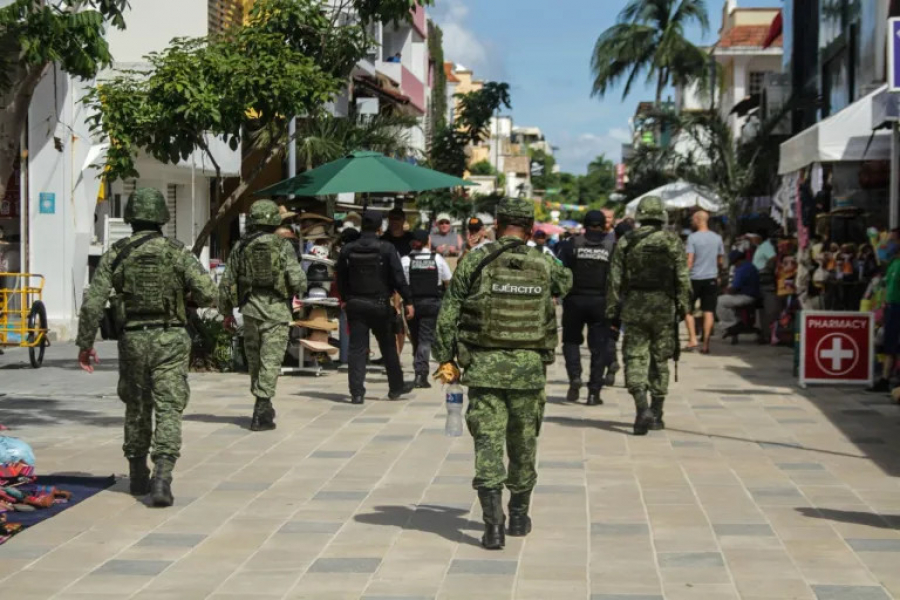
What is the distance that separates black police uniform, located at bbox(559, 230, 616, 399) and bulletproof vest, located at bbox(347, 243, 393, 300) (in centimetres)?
175

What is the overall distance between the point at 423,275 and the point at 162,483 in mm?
7591

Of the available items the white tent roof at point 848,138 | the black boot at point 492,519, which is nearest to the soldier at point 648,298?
the black boot at point 492,519

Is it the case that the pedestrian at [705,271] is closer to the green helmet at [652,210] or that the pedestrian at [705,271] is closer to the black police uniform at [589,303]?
the black police uniform at [589,303]

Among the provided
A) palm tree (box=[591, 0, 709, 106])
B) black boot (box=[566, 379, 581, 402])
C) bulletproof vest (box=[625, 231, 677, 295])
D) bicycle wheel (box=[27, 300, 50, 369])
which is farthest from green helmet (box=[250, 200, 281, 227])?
palm tree (box=[591, 0, 709, 106])

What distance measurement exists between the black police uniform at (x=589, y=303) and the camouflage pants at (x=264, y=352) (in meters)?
3.20

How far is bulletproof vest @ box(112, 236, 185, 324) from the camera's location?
28.6ft

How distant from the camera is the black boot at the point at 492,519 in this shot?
739 cm

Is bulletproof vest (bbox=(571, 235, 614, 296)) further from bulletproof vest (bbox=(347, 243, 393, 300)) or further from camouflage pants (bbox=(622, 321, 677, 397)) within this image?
camouflage pants (bbox=(622, 321, 677, 397))

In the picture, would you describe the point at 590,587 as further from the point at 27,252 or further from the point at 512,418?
the point at 27,252

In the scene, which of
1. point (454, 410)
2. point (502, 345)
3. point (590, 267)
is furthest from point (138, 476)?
point (590, 267)

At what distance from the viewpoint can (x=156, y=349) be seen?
8.71 metres

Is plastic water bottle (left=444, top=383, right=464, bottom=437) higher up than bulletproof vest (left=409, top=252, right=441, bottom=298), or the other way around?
bulletproof vest (left=409, top=252, right=441, bottom=298)

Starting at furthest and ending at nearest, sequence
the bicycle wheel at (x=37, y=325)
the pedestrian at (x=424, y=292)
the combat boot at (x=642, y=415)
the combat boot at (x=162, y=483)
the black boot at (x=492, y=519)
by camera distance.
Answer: the bicycle wheel at (x=37, y=325)
the pedestrian at (x=424, y=292)
the combat boot at (x=642, y=415)
the combat boot at (x=162, y=483)
the black boot at (x=492, y=519)

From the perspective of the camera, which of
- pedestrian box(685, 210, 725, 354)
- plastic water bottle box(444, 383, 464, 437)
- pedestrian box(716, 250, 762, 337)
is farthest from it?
pedestrian box(716, 250, 762, 337)
